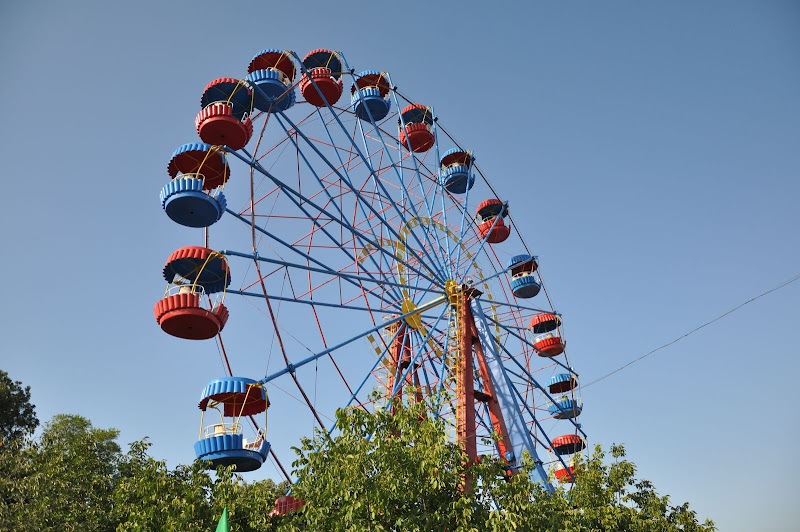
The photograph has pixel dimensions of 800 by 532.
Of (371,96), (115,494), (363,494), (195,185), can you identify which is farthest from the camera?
(371,96)

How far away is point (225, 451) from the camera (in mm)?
12906

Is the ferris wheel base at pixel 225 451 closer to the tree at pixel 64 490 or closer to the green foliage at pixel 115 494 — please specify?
the green foliage at pixel 115 494

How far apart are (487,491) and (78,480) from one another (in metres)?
11.1

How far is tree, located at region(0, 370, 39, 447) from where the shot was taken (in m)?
28.8

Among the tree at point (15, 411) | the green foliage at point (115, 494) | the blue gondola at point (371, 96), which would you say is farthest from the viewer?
the tree at point (15, 411)

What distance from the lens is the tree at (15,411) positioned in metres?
28.8

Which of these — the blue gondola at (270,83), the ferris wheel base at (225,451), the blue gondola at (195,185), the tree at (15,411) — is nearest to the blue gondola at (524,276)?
the blue gondola at (270,83)

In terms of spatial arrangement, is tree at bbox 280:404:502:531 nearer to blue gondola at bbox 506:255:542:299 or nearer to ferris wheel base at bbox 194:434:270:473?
ferris wheel base at bbox 194:434:270:473

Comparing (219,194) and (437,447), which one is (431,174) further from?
(437,447)

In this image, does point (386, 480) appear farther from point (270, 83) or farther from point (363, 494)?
point (270, 83)

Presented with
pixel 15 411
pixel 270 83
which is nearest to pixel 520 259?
pixel 270 83

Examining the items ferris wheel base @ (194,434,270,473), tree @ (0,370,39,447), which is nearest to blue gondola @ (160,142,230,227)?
ferris wheel base @ (194,434,270,473)

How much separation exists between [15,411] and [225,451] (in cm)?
2238

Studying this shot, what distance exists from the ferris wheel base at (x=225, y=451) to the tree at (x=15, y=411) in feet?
67.5
